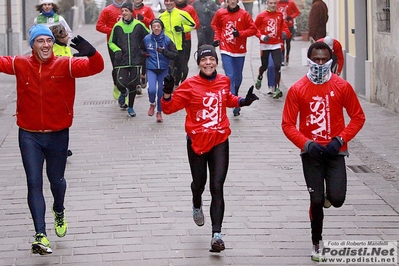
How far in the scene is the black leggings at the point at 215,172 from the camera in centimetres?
717

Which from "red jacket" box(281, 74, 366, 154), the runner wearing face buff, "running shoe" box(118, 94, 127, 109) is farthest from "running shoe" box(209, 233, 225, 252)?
"running shoe" box(118, 94, 127, 109)

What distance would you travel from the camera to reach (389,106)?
14672 mm

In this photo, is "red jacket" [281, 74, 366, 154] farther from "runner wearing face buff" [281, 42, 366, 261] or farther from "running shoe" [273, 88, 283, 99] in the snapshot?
"running shoe" [273, 88, 283, 99]

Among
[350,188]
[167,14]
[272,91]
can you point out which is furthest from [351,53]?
[350,188]

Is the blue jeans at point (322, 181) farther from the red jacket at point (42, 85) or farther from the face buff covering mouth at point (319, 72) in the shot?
the red jacket at point (42, 85)

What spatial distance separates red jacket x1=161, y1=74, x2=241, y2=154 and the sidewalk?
0.86m

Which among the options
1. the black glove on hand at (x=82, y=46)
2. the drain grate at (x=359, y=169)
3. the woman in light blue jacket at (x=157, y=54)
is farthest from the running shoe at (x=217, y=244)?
the woman in light blue jacket at (x=157, y=54)

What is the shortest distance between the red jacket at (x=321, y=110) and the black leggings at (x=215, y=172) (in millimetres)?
685

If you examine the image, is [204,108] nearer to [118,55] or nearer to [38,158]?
[38,158]

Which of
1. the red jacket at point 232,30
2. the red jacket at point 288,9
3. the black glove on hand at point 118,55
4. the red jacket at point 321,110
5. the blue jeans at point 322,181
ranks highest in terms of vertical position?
the red jacket at point 288,9

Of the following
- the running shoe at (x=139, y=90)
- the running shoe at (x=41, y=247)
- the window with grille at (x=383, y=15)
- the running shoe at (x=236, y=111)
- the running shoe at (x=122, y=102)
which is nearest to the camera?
the running shoe at (x=41, y=247)

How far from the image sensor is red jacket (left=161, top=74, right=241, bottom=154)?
7.25 metres

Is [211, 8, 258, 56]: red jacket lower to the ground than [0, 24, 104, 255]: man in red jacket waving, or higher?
higher

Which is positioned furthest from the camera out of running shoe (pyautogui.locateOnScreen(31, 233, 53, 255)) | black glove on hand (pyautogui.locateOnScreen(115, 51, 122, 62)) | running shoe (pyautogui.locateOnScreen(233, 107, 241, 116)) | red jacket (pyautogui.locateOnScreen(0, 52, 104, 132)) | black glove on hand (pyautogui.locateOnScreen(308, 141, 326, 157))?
running shoe (pyautogui.locateOnScreen(233, 107, 241, 116))
